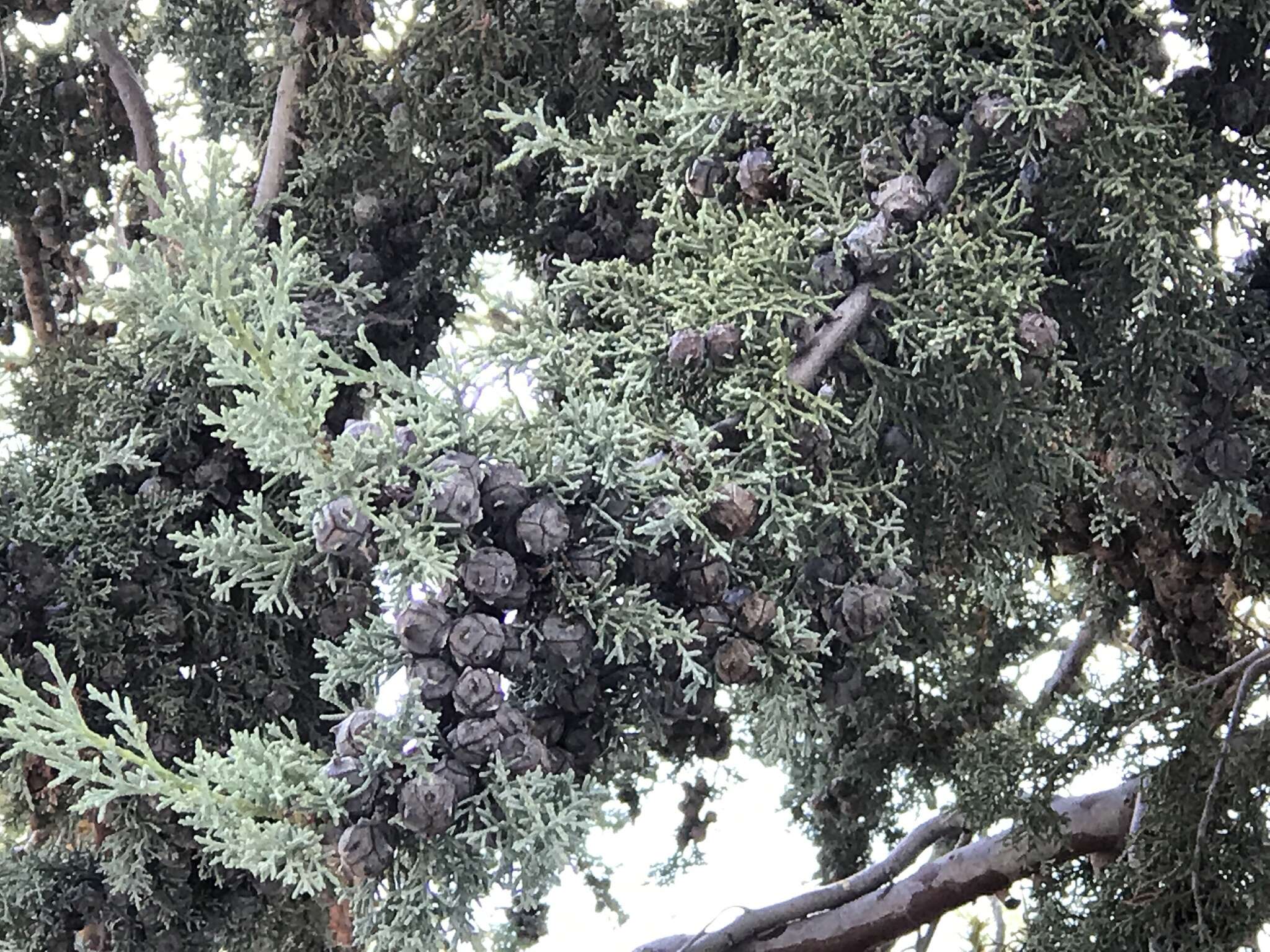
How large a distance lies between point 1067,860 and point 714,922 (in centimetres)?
42

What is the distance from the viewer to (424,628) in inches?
24.2

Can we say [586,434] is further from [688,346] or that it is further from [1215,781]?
[1215,781]

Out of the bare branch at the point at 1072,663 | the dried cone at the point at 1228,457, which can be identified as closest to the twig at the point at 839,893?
the bare branch at the point at 1072,663

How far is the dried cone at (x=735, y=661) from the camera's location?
0.71m

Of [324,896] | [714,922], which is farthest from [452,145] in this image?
[714,922]

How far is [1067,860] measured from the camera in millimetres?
1277

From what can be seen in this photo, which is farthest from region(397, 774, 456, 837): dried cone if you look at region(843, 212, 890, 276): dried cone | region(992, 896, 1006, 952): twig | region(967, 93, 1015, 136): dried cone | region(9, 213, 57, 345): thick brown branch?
region(992, 896, 1006, 952): twig

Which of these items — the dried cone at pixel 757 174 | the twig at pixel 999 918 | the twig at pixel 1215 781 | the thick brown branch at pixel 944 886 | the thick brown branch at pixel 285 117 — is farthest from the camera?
the twig at pixel 999 918

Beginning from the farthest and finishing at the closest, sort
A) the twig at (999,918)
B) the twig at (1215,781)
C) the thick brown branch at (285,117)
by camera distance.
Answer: the twig at (999,918)
the thick brown branch at (285,117)
the twig at (1215,781)

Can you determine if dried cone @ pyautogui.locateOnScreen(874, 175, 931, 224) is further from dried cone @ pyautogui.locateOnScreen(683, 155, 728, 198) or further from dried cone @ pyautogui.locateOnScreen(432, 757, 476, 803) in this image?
dried cone @ pyautogui.locateOnScreen(432, 757, 476, 803)

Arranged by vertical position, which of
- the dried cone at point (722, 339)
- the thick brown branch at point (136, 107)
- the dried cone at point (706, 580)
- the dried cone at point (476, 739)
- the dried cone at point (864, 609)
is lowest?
the dried cone at point (476, 739)

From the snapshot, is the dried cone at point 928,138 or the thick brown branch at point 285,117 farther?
the thick brown branch at point 285,117

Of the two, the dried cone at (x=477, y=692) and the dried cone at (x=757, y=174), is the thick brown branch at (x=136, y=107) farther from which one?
the dried cone at (x=477, y=692)

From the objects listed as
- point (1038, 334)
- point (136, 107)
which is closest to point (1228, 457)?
point (1038, 334)
